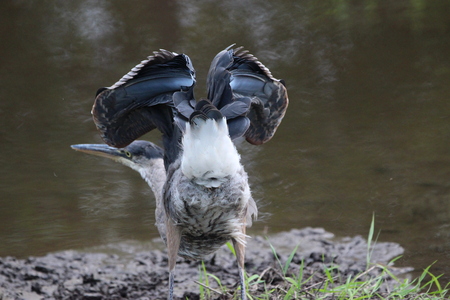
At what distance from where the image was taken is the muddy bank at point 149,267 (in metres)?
4.36

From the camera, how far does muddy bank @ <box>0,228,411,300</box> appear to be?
436cm

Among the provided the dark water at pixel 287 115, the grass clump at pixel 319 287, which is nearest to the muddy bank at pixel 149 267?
the grass clump at pixel 319 287

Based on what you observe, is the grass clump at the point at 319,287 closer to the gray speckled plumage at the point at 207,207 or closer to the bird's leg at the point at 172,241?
the bird's leg at the point at 172,241

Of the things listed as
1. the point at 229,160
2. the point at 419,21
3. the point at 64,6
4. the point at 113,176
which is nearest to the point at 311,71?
the point at 419,21

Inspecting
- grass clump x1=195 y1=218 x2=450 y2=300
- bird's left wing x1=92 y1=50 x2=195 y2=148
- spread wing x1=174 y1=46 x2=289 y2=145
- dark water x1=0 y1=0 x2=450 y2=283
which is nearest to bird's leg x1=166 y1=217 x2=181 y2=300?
grass clump x1=195 y1=218 x2=450 y2=300

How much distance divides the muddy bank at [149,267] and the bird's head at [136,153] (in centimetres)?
71

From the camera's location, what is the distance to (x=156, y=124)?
4.03m

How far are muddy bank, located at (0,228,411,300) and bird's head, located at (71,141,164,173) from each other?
0.71m

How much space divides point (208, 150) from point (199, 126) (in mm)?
134

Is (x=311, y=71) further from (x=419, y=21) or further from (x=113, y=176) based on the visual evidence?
(x=113, y=176)

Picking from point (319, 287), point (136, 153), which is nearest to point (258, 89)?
point (319, 287)

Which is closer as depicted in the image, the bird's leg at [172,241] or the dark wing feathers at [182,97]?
the dark wing feathers at [182,97]

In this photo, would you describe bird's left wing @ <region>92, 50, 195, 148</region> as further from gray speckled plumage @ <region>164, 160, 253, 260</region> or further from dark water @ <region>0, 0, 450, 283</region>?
dark water @ <region>0, 0, 450, 283</region>

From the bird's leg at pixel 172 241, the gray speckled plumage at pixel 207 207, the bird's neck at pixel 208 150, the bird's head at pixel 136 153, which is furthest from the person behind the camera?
the bird's head at pixel 136 153
